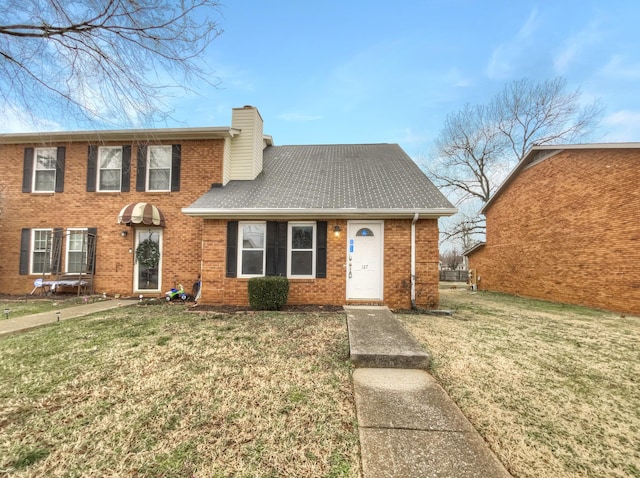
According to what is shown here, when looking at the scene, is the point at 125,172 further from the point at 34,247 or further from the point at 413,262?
the point at 413,262

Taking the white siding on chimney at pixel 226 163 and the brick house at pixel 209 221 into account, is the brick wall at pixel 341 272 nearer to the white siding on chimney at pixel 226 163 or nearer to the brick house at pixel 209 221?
the brick house at pixel 209 221

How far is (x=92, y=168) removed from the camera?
9.59 meters

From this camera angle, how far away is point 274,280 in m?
7.18

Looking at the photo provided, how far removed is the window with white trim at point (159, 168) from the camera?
31.2 feet

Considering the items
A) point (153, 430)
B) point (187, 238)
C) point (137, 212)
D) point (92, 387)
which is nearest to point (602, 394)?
point (153, 430)

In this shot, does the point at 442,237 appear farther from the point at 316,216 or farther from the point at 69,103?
the point at 69,103

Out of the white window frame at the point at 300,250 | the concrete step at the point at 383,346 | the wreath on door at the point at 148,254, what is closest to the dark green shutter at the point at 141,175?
the wreath on door at the point at 148,254

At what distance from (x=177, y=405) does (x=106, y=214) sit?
30.0ft

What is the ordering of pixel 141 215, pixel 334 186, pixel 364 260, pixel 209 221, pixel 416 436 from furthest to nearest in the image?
pixel 334 186
pixel 141 215
pixel 209 221
pixel 364 260
pixel 416 436

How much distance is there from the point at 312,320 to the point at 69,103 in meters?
5.18

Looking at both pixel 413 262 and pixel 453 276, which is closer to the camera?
pixel 413 262

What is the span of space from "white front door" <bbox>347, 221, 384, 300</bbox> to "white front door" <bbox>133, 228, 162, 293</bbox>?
6128 millimetres

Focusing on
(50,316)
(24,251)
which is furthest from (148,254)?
(24,251)

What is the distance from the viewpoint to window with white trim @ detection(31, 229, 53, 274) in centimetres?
955
